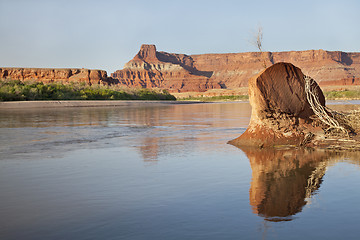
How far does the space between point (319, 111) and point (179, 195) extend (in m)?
6.51

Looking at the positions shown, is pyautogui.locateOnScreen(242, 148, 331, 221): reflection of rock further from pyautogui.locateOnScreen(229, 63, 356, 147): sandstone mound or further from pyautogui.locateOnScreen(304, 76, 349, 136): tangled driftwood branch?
pyautogui.locateOnScreen(304, 76, 349, 136): tangled driftwood branch

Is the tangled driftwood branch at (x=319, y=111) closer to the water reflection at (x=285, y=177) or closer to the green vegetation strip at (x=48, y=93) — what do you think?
the water reflection at (x=285, y=177)

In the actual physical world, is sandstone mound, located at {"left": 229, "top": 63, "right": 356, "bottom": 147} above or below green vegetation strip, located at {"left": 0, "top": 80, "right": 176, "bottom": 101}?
below

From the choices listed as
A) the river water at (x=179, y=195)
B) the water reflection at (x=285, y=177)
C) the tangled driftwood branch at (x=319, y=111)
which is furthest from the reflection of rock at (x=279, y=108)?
the river water at (x=179, y=195)

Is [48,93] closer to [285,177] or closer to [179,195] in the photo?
[285,177]

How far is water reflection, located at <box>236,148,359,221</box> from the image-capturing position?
185 inches

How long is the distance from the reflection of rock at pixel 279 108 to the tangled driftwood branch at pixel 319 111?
0.20 metres

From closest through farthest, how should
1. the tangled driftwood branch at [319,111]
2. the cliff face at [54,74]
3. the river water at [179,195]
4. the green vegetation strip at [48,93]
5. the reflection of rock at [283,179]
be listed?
the river water at [179,195] < the reflection of rock at [283,179] < the tangled driftwood branch at [319,111] < the green vegetation strip at [48,93] < the cliff face at [54,74]

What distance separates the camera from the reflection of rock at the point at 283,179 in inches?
184

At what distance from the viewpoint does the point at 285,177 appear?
6395 millimetres

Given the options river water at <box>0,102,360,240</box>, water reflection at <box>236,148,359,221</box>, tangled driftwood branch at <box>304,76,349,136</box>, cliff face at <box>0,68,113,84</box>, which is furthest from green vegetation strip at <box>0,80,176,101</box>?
water reflection at <box>236,148,359,221</box>

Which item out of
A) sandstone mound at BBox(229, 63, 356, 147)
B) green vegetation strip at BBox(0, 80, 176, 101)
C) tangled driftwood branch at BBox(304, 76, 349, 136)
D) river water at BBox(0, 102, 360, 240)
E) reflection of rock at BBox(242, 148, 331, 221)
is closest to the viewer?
river water at BBox(0, 102, 360, 240)

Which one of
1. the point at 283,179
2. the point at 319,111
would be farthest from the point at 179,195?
the point at 319,111

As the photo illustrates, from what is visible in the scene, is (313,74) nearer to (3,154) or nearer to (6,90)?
(3,154)
